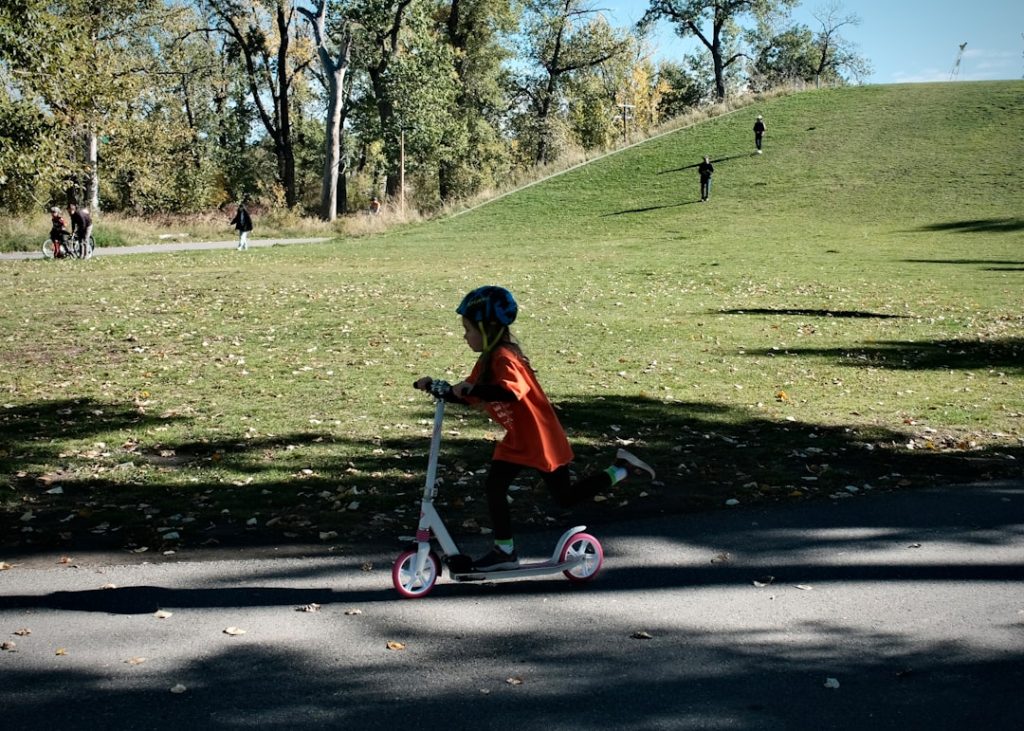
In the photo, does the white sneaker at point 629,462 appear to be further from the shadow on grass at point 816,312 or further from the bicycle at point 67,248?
the bicycle at point 67,248

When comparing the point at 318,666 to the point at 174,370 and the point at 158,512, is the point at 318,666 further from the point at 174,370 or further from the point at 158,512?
the point at 174,370

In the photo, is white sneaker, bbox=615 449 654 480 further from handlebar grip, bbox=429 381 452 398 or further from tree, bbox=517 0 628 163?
tree, bbox=517 0 628 163

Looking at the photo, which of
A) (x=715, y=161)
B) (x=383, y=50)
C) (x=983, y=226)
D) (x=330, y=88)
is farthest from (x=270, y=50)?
(x=983, y=226)

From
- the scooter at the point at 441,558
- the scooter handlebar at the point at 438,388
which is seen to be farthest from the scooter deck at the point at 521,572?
the scooter handlebar at the point at 438,388

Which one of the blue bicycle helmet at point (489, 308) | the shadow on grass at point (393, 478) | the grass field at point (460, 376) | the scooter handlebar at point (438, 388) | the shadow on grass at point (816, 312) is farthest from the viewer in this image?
the shadow on grass at point (816, 312)

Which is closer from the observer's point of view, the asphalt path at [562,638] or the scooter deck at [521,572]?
the asphalt path at [562,638]

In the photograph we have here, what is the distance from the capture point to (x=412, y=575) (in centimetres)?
521

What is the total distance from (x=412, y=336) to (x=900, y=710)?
11900 millimetres

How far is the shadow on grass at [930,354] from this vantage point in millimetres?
13094

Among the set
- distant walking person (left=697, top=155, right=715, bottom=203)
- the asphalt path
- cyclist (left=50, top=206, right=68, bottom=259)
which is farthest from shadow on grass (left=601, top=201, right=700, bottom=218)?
the asphalt path

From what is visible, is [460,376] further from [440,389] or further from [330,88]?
[330,88]

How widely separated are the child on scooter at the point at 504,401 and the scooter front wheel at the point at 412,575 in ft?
0.75

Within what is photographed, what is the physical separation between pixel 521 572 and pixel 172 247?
3335cm

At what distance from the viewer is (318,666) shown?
4379mm
